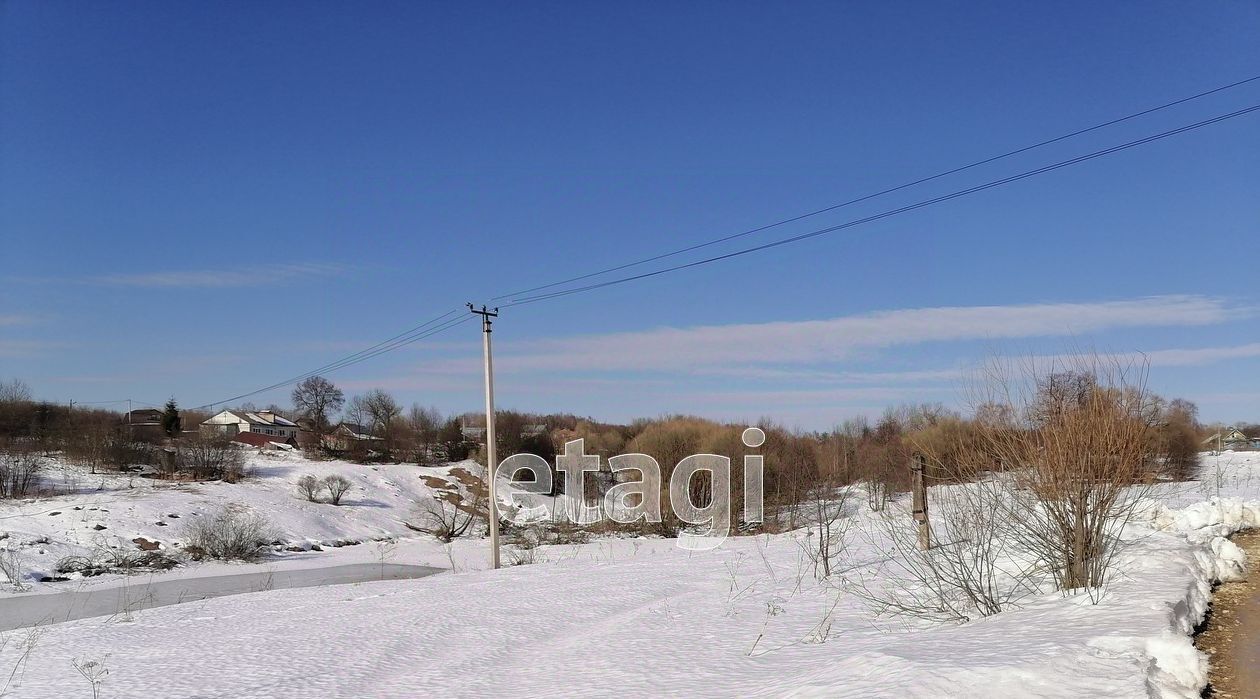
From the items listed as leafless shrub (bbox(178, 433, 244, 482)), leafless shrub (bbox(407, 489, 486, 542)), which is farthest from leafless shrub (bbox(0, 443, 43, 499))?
leafless shrub (bbox(407, 489, 486, 542))

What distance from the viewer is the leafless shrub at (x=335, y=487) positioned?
136 ft

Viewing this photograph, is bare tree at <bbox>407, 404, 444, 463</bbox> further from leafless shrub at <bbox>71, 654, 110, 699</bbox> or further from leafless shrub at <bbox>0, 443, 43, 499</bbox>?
leafless shrub at <bbox>71, 654, 110, 699</bbox>

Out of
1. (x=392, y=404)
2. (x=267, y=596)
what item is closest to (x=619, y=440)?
(x=392, y=404)

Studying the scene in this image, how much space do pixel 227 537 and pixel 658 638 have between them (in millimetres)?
24293

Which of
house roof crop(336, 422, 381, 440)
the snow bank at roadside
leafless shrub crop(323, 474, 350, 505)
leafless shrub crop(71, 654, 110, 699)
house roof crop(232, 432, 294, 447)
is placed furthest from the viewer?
house roof crop(336, 422, 381, 440)

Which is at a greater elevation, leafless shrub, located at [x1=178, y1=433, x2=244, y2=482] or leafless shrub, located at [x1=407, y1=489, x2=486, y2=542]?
leafless shrub, located at [x1=178, y1=433, x2=244, y2=482]

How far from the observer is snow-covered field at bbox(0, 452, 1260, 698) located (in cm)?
548

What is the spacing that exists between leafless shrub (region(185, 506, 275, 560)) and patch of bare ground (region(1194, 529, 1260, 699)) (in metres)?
28.7

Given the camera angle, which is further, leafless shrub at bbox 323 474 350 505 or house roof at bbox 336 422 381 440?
house roof at bbox 336 422 381 440

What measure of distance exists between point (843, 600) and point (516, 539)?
24.0 m

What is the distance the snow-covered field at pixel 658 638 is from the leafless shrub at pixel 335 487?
990 inches

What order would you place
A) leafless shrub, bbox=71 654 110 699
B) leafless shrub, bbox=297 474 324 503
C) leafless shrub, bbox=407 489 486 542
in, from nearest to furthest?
leafless shrub, bbox=71 654 110 699 < leafless shrub, bbox=407 489 486 542 < leafless shrub, bbox=297 474 324 503

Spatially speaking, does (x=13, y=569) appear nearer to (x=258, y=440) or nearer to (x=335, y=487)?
(x=335, y=487)

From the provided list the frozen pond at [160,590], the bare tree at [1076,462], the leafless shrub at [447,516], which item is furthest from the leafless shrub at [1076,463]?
the leafless shrub at [447,516]
